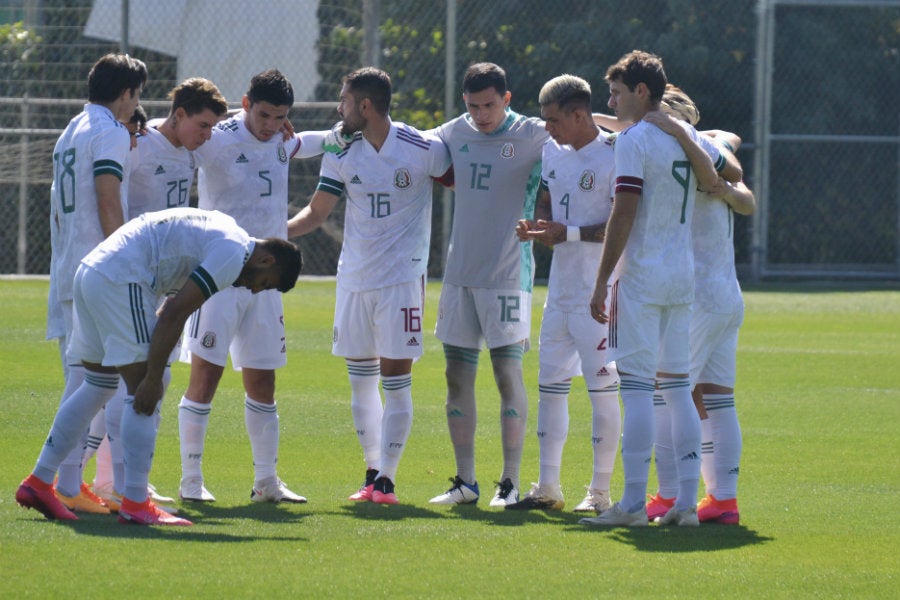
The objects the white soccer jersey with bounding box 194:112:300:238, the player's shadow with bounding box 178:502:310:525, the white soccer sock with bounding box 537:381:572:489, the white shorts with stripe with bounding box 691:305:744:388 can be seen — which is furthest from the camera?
the white soccer jersey with bounding box 194:112:300:238

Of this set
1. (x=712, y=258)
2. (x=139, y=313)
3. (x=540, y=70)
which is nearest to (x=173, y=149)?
(x=139, y=313)

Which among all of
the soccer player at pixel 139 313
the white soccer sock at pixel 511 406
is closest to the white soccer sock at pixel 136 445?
the soccer player at pixel 139 313

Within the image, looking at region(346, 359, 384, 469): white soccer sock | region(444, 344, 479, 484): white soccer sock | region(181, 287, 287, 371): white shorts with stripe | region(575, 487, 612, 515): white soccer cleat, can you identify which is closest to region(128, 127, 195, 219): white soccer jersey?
region(181, 287, 287, 371): white shorts with stripe

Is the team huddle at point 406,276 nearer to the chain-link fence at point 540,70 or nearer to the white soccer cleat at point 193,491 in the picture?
the white soccer cleat at point 193,491

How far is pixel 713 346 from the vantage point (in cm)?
714

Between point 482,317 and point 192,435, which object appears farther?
point 482,317

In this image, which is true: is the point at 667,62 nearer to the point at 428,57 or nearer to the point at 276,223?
the point at 428,57

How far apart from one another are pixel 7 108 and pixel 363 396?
12.2m

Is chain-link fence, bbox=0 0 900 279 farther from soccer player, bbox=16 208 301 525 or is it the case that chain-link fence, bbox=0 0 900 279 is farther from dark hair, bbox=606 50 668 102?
dark hair, bbox=606 50 668 102

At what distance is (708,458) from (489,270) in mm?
1634

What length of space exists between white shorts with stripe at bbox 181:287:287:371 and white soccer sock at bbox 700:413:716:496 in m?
2.29

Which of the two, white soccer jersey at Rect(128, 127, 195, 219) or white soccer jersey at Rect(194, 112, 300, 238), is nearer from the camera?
white soccer jersey at Rect(128, 127, 195, 219)

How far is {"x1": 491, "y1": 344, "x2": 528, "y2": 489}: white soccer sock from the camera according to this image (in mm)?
7734

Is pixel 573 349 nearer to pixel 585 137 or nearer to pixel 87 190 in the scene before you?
pixel 585 137
